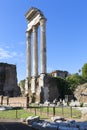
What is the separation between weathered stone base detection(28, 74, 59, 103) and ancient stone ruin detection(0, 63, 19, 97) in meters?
3.15

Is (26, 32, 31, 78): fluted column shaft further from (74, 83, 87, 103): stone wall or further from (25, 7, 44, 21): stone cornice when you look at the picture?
(74, 83, 87, 103): stone wall

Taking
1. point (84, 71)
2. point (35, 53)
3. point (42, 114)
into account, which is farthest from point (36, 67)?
point (42, 114)

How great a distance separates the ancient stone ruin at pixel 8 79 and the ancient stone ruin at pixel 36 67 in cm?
318

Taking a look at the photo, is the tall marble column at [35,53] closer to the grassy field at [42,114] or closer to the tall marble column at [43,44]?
the tall marble column at [43,44]

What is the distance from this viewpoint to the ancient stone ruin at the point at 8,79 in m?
58.6

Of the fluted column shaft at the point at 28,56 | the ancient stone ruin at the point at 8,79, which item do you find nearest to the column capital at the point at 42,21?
the fluted column shaft at the point at 28,56

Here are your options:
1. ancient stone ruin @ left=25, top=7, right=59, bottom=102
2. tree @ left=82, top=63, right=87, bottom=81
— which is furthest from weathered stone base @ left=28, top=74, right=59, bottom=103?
tree @ left=82, top=63, right=87, bottom=81

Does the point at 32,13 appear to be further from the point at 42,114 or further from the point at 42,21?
the point at 42,114

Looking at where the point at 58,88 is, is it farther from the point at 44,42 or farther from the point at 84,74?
the point at 84,74

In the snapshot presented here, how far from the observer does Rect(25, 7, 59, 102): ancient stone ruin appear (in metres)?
56.7

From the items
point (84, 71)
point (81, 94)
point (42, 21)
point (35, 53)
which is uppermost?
point (42, 21)

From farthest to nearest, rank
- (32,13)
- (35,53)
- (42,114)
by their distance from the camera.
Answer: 1. (32,13)
2. (35,53)
3. (42,114)

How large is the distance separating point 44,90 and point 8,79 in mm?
7064

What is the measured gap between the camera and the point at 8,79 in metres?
59.4
